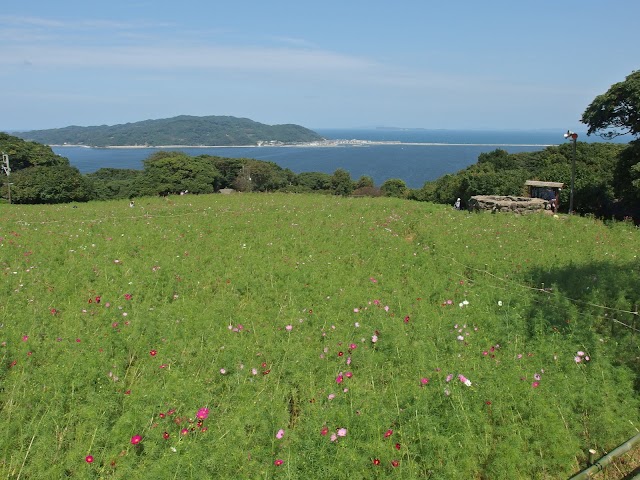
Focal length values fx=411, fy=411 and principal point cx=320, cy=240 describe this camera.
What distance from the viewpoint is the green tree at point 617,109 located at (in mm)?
21062

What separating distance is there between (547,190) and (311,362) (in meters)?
24.3

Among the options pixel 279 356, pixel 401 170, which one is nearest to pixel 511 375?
pixel 279 356

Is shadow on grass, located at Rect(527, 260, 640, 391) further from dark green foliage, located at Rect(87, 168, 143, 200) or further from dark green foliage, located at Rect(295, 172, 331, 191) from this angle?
dark green foliage, located at Rect(295, 172, 331, 191)

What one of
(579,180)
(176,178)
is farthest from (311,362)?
(176,178)

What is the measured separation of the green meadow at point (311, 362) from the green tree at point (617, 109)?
14709 millimetres

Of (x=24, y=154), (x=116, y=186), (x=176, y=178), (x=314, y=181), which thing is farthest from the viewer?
(x=314, y=181)

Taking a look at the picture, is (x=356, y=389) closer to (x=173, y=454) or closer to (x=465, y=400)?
(x=465, y=400)

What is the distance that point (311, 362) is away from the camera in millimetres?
6227

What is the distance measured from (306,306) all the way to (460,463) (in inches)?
169

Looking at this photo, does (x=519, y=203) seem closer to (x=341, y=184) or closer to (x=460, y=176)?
(x=460, y=176)

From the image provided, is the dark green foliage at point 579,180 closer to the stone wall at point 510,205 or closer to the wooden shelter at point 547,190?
the wooden shelter at point 547,190

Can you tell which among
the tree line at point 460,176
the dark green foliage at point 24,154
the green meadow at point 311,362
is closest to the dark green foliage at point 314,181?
the tree line at point 460,176

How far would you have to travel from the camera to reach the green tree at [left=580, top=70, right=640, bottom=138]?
21062 millimetres

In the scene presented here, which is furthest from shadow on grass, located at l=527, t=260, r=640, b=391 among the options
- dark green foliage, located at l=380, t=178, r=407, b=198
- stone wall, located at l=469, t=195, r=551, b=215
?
dark green foliage, located at l=380, t=178, r=407, b=198
